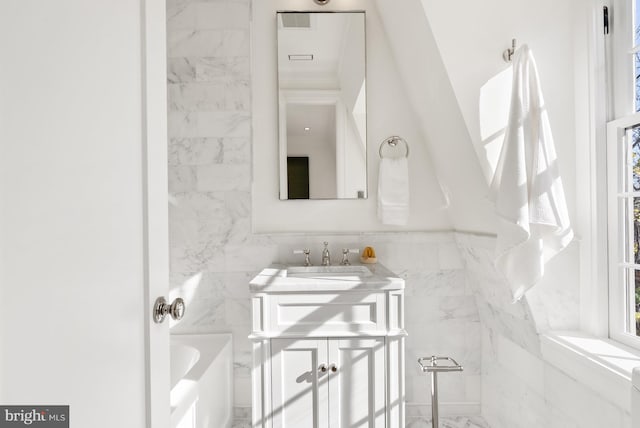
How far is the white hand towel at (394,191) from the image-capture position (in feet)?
7.30

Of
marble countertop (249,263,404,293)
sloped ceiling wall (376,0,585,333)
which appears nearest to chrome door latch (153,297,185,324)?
marble countertop (249,263,404,293)

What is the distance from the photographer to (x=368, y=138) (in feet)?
7.54

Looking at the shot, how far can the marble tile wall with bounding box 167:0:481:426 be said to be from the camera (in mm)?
2271

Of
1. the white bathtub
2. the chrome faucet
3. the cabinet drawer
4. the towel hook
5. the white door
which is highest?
the towel hook

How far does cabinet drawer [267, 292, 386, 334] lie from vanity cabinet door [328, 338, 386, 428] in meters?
0.07

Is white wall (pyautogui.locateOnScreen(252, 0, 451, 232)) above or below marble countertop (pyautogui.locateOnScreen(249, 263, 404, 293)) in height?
above

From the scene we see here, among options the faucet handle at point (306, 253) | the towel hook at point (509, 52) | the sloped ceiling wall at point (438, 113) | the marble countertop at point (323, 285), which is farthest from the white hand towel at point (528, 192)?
the faucet handle at point (306, 253)

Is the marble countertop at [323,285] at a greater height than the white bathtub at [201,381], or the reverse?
the marble countertop at [323,285]

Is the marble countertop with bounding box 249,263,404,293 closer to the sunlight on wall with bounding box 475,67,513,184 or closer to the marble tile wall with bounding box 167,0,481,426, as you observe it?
the marble tile wall with bounding box 167,0,481,426

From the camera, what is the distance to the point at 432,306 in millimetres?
2271

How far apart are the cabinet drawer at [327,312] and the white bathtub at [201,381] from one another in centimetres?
41

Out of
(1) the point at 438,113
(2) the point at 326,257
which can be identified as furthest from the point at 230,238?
(1) the point at 438,113

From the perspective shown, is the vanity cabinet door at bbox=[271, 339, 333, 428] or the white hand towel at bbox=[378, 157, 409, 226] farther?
the white hand towel at bbox=[378, 157, 409, 226]

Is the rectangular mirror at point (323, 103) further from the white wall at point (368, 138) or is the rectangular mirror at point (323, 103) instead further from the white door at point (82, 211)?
the white door at point (82, 211)
